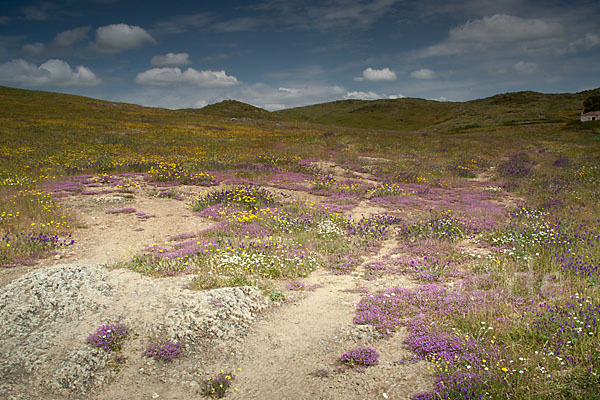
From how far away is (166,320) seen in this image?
592 centimetres

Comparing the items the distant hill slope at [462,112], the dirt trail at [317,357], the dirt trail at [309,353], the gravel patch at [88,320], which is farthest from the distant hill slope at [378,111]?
the dirt trail at [317,357]

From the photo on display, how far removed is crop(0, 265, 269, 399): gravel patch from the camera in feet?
15.4

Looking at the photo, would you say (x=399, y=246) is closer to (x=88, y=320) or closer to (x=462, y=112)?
(x=88, y=320)

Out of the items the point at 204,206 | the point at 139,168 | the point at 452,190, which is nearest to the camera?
the point at 204,206

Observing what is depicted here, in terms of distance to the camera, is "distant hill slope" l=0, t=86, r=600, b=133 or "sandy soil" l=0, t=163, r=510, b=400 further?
"distant hill slope" l=0, t=86, r=600, b=133

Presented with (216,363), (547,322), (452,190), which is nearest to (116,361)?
(216,363)

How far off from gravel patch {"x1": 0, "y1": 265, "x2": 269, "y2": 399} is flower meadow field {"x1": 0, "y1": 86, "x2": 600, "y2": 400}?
0.36m

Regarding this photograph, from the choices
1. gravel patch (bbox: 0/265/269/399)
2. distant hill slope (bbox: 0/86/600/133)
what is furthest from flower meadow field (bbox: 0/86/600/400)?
distant hill slope (bbox: 0/86/600/133)

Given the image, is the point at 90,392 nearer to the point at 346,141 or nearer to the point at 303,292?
the point at 303,292

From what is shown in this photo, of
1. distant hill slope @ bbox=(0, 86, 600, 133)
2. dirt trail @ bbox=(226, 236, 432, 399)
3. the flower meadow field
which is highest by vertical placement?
distant hill slope @ bbox=(0, 86, 600, 133)

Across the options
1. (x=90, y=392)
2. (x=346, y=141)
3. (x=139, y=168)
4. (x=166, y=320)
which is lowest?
(x=90, y=392)

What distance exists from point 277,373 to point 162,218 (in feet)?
31.0

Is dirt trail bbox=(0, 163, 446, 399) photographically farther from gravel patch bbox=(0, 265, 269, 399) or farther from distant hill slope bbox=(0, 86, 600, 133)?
distant hill slope bbox=(0, 86, 600, 133)

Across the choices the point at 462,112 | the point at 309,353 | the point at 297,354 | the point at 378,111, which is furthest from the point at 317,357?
the point at 378,111
